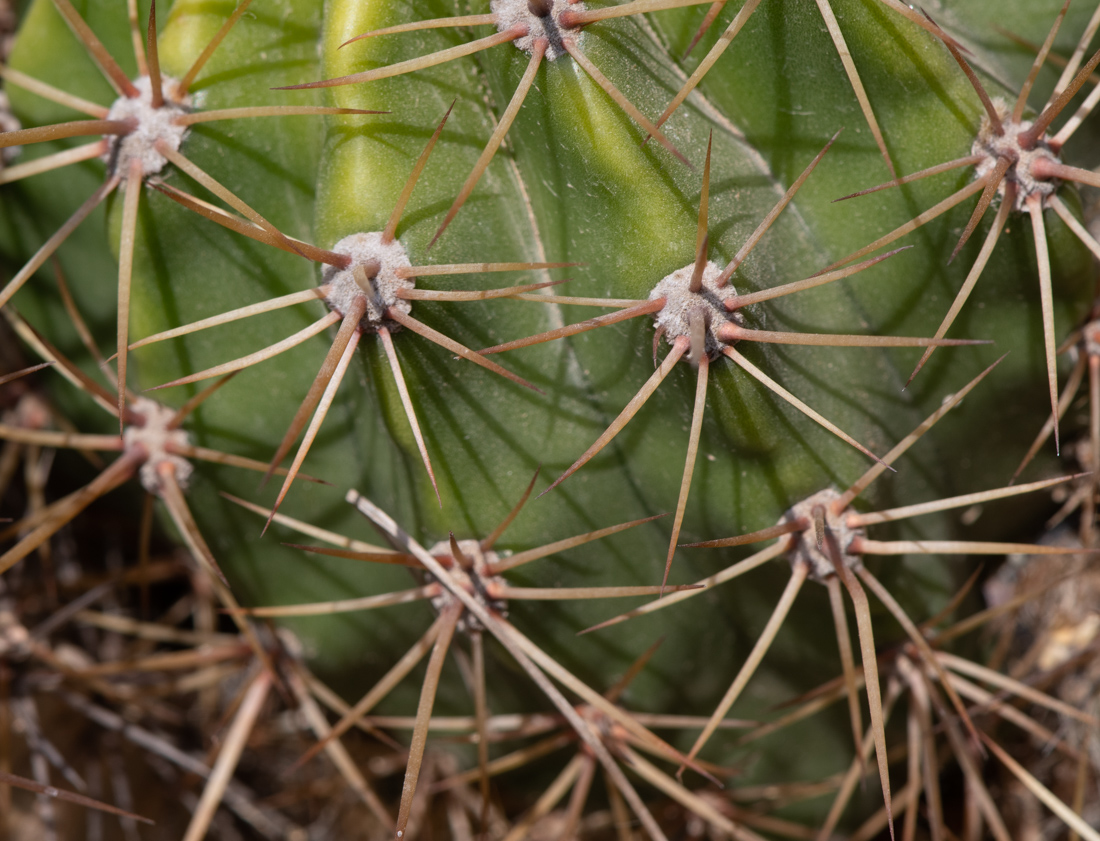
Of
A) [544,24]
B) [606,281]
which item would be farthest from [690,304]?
[544,24]

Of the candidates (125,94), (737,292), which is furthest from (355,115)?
(737,292)

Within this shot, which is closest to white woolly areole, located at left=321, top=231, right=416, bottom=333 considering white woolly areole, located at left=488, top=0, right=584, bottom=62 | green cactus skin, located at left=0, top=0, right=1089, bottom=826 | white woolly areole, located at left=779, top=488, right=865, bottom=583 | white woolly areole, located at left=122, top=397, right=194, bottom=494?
green cactus skin, located at left=0, top=0, right=1089, bottom=826

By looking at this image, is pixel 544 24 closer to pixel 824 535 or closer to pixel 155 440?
pixel 824 535

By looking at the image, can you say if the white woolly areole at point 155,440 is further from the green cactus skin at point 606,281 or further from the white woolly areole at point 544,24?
the white woolly areole at point 544,24

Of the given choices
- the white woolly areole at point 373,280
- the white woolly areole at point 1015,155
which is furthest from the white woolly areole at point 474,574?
the white woolly areole at point 1015,155

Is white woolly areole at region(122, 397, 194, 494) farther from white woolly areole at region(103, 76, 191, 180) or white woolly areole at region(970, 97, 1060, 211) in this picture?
white woolly areole at region(970, 97, 1060, 211)

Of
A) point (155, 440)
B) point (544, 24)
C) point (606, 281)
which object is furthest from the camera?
point (155, 440)
